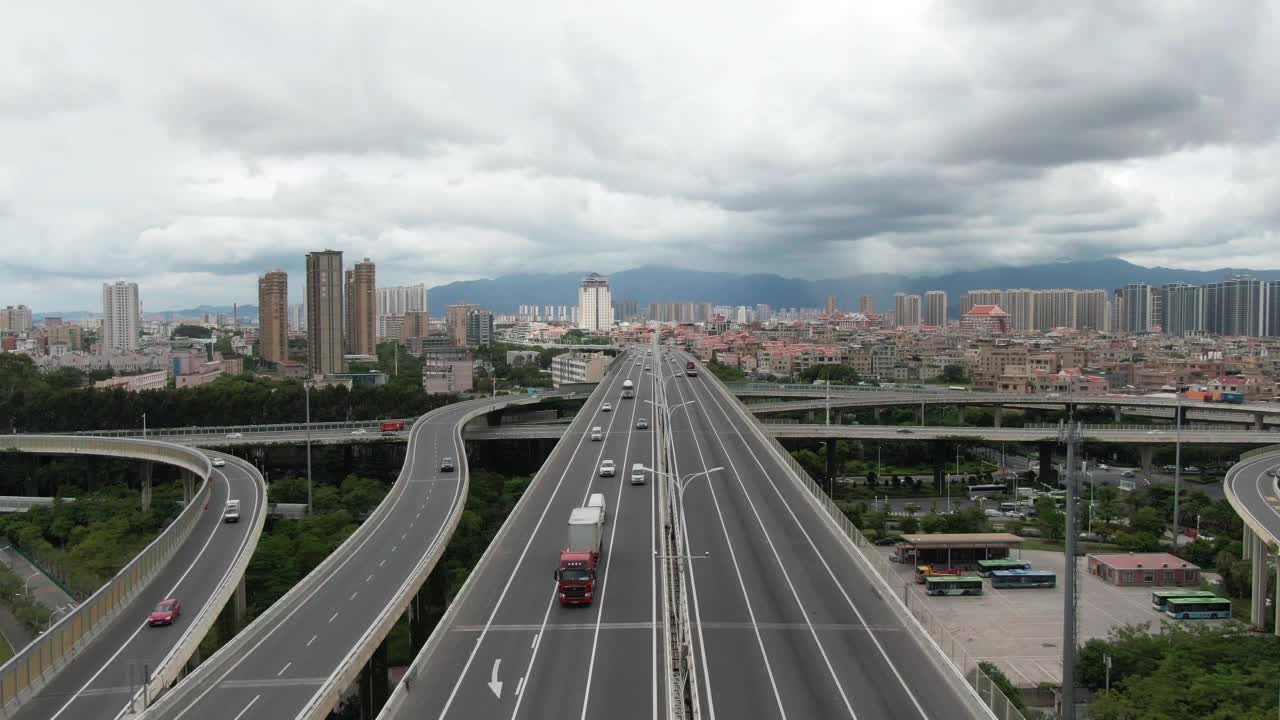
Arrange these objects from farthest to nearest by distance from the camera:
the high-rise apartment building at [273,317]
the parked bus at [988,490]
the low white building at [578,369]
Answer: the high-rise apartment building at [273,317], the low white building at [578,369], the parked bus at [988,490]

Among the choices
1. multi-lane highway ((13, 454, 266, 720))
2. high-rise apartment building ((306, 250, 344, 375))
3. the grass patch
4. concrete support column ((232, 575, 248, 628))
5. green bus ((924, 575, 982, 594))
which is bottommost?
the grass patch

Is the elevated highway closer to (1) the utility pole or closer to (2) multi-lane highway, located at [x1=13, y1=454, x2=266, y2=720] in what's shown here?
(2) multi-lane highway, located at [x1=13, y1=454, x2=266, y2=720]

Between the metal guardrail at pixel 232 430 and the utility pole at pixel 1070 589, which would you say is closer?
the utility pole at pixel 1070 589

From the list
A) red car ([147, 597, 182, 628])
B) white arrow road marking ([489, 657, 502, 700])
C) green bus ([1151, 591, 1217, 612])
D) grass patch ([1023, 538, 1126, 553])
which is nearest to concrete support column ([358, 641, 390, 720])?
red car ([147, 597, 182, 628])

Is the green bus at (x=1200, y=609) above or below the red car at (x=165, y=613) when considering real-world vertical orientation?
below

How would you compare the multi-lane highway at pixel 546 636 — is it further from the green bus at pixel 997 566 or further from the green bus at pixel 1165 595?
the green bus at pixel 1165 595

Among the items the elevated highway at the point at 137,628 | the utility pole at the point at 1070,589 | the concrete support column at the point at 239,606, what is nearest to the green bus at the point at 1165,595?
the utility pole at the point at 1070,589

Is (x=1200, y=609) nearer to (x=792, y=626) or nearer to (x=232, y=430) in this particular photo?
(x=792, y=626)
